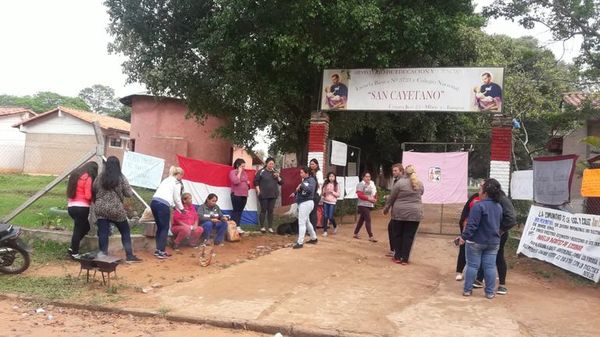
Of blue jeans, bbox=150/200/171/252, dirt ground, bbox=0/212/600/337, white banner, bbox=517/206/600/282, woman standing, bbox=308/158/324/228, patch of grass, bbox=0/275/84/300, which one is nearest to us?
dirt ground, bbox=0/212/600/337

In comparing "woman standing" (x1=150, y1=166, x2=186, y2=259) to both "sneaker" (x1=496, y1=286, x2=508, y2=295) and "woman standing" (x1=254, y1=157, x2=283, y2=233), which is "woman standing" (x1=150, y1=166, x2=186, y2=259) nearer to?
"woman standing" (x1=254, y1=157, x2=283, y2=233)

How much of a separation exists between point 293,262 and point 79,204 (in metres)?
3.50

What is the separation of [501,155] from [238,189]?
6.03 m

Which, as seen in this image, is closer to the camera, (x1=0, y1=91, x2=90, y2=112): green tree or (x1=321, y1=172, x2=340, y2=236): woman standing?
(x1=321, y1=172, x2=340, y2=236): woman standing

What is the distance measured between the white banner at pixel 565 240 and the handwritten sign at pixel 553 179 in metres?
0.24

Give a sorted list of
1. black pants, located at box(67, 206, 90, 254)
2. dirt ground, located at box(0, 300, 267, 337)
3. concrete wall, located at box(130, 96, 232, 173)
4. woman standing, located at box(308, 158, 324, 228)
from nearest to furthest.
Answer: dirt ground, located at box(0, 300, 267, 337), black pants, located at box(67, 206, 90, 254), woman standing, located at box(308, 158, 324, 228), concrete wall, located at box(130, 96, 232, 173)

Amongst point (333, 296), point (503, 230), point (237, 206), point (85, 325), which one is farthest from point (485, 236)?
point (237, 206)

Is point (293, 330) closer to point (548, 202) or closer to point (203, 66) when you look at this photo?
point (548, 202)

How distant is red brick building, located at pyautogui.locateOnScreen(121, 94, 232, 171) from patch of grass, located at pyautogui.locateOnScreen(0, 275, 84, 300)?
704 inches

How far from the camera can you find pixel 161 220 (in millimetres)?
8609

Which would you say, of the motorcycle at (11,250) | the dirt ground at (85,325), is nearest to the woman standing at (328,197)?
the motorcycle at (11,250)

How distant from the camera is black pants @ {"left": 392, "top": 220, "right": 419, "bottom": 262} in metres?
8.98

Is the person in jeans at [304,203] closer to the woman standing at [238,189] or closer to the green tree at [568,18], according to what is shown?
the woman standing at [238,189]

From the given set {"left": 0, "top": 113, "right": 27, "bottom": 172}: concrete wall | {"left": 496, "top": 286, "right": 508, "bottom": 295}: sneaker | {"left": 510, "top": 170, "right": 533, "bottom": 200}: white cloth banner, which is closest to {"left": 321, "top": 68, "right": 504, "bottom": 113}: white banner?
{"left": 510, "top": 170, "right": 533, "bottom": 200}: white cloth banner
